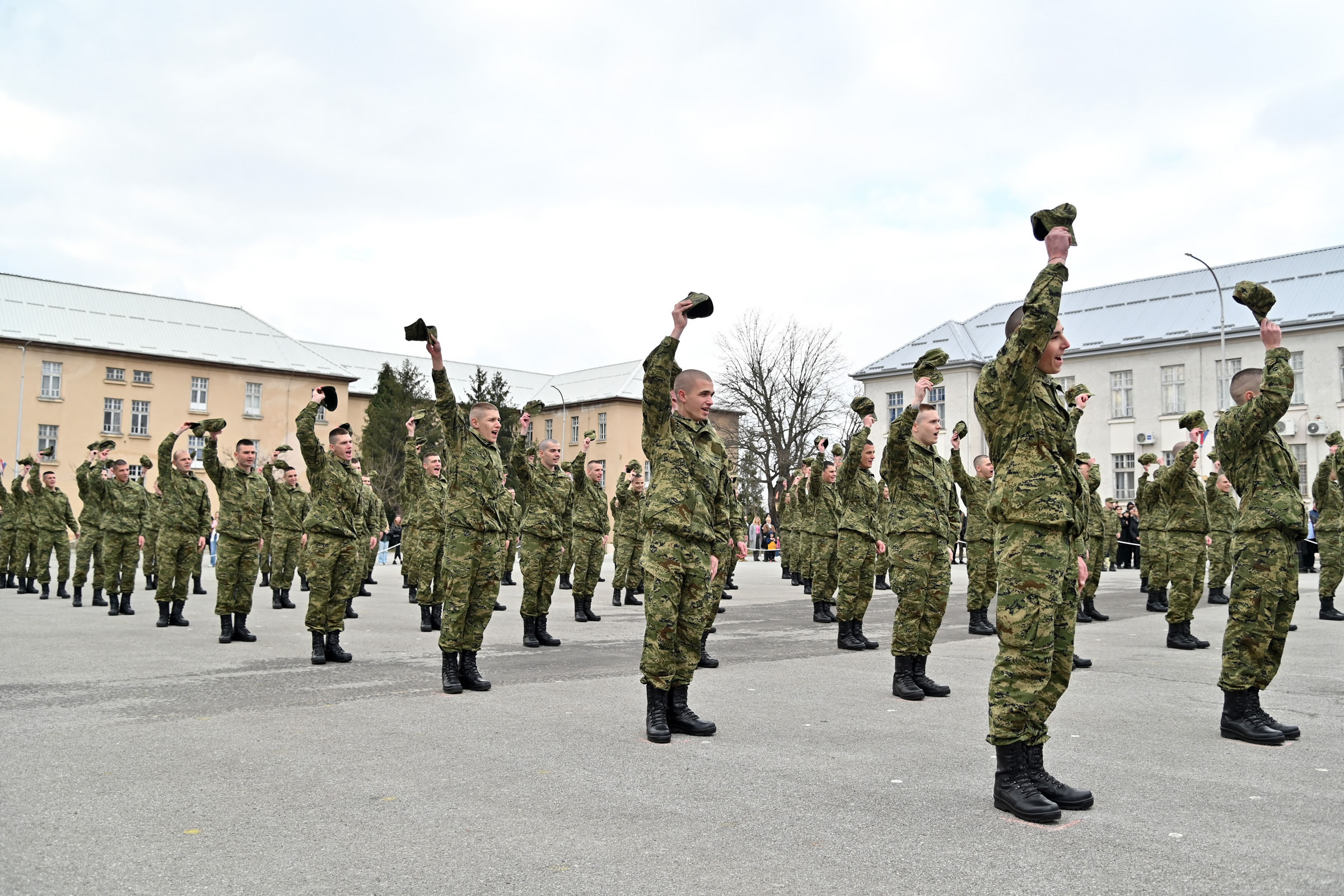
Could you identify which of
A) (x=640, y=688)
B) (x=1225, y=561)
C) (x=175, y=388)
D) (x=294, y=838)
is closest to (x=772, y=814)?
(x=294, y=838)

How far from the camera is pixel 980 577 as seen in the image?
12742mm

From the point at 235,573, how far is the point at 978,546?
918 cm

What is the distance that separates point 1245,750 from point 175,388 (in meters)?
58.1

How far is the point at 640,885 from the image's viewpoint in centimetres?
354

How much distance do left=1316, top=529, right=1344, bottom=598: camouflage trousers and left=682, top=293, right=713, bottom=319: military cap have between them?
11.1m

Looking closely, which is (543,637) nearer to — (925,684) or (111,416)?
(925,684)

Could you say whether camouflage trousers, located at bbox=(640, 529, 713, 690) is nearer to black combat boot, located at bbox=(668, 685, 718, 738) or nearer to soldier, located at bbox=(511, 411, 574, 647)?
black combat boot, located at bbox=(668, 685, 718, 738)

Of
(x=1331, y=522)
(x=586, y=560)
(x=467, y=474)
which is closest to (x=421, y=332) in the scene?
(x=467, y=474)

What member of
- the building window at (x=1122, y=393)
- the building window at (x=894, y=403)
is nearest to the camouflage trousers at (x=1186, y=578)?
the building window at (x=1122, y=393)

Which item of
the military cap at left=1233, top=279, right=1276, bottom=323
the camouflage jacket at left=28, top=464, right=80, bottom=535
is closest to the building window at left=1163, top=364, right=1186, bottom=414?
the military cap at left=1233, top=279, right=1276, bottom=323

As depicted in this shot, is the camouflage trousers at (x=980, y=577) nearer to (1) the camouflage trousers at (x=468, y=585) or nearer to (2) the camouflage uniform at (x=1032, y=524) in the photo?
(1) the camouflage trousers at (x=468, y=585)

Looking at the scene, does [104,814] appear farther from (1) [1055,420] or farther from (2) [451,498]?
(1) [1055,420]

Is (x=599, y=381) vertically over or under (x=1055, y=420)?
over

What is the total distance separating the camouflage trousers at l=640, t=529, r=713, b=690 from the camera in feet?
20.1
